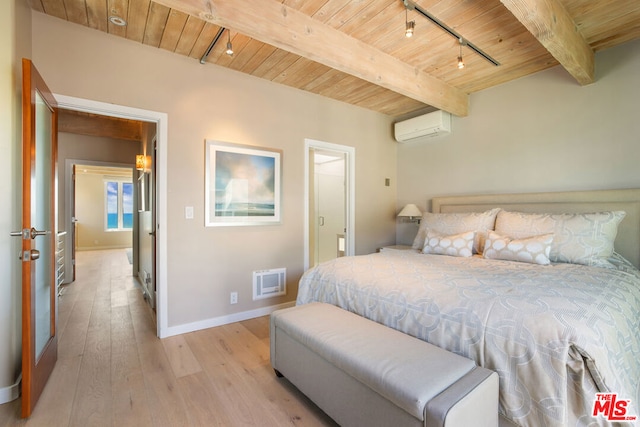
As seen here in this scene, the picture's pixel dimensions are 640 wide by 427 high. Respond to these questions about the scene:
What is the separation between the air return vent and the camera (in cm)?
A: 320

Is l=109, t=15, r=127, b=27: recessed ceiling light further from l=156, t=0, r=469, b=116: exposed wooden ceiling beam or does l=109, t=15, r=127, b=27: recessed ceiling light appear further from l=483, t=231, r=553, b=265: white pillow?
l=483, t=231, r=553, b=265: white pillow

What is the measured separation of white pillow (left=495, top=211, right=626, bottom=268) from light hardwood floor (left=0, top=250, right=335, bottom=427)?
7.17 feet

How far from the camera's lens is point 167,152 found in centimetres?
268

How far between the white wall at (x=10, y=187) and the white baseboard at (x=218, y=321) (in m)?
1.03

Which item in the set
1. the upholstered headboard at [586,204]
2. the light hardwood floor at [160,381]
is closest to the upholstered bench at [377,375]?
the light hardwood floor at [160,381]

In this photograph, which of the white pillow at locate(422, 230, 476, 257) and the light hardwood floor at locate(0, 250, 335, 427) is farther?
the white pillow at locate(422, 230, 476, 257)

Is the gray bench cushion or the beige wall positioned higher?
the beige wall

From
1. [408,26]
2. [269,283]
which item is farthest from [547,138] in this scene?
[269,283]

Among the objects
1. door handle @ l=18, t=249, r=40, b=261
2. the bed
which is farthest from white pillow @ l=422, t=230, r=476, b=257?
door handle @ l=18, t=249, r=40, b=261

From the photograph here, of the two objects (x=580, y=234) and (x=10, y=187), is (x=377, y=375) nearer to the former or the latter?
(x=580, y=234)

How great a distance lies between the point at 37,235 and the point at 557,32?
3550 mm

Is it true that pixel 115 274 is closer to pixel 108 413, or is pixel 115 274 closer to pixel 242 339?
pixel 242 339

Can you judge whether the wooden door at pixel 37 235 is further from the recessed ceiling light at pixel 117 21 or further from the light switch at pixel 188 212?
the light switch at pixel 188 212

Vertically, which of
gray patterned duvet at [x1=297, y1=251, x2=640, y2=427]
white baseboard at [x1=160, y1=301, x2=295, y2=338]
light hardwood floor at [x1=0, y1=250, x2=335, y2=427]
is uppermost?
gray patterned duvet at [x1=297, y1=251, x2=640, y2=427]
